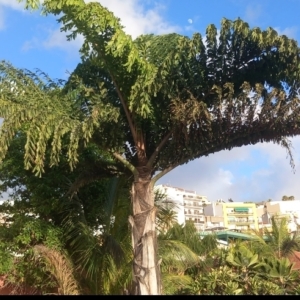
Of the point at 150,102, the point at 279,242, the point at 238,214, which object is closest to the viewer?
the point at 150,102

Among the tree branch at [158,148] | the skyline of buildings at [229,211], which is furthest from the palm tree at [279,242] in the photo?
the skyline of buildings at [229,211]

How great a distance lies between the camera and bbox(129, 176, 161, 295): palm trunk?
6.86 m

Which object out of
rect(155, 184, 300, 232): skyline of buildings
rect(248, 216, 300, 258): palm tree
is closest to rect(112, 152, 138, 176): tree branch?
rect(248, 216, 300, 258): palm tree

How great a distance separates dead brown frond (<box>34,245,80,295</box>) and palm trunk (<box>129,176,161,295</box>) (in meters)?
1.97

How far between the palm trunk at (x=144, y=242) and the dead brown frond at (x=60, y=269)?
1.97 m

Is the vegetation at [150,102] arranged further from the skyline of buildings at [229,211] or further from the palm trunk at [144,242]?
the skyline of buildings at [229,211]

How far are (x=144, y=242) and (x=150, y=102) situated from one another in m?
2.43

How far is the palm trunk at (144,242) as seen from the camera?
686 centimetres

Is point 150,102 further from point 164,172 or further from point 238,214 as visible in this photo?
point 238,214

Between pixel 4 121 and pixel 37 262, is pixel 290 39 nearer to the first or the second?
pixel 4 121

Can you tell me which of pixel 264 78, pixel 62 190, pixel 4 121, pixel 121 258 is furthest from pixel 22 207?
pixel 264 78

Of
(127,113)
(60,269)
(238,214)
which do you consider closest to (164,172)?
(127,113)

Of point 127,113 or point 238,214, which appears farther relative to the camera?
point 238,214

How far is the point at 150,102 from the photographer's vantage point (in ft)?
24.8
